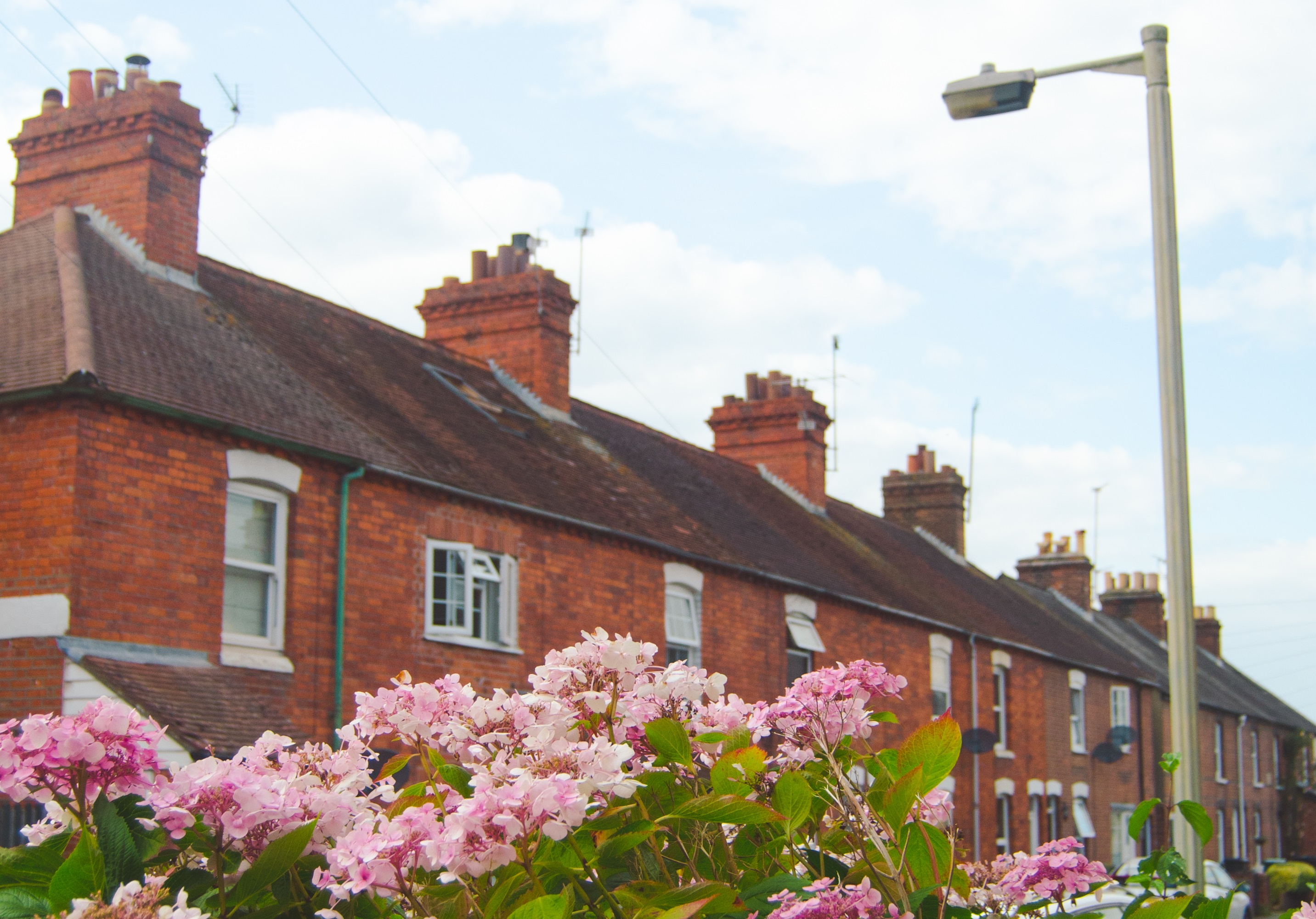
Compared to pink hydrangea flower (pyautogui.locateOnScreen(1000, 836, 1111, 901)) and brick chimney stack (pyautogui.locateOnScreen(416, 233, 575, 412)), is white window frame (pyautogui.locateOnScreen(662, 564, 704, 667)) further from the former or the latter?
pink hydrangea flower (pyautogui.locateOnScreen(1000, 836, 1111, 901))

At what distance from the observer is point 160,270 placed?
14.5 metres

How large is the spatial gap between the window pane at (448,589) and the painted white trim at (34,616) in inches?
163

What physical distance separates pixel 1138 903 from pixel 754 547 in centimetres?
1834

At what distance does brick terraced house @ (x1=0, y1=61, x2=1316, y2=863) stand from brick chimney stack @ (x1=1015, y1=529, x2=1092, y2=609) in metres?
16.2

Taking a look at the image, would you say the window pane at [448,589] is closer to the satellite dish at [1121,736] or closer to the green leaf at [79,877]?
the green leaf at [79,877]

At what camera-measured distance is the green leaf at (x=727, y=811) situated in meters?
2.17

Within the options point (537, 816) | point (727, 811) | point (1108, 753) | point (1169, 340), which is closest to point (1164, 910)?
point (727, 811)

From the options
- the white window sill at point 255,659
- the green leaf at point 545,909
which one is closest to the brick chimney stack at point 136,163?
the white window sill at point 255,659

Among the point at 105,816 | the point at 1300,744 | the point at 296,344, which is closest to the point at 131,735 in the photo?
the point at 105,816

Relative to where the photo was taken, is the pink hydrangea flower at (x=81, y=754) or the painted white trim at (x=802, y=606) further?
the painted white trim at (x=802, y=606)

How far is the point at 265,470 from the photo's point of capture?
1248cm

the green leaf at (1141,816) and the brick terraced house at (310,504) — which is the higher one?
the brick terraced house at (310,504)

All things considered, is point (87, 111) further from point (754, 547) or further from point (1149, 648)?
point (1149, 648)

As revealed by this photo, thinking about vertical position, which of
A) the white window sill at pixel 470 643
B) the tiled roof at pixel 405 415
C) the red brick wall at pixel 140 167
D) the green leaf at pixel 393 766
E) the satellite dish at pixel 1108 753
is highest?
the red brick wall at pixel 140 167
